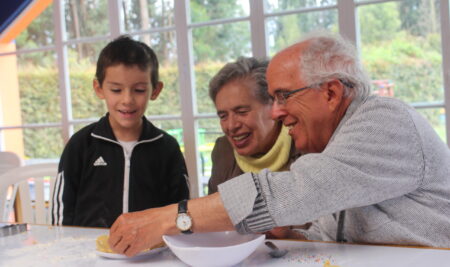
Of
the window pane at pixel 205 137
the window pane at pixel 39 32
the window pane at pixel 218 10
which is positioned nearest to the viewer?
the window pane at pixel 218 10

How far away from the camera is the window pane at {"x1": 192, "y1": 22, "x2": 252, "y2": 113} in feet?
10.1

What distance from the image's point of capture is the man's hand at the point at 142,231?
1.30 m

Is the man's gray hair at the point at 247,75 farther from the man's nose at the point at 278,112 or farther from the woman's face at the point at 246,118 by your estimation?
the man's nose at the point at 278,112

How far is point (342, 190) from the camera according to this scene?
3.98 feet

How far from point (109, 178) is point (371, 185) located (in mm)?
1372

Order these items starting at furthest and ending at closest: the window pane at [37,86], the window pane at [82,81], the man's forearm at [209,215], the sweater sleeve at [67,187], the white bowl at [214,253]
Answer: the window pane at [37,86] → the window pane at [82,81] → the sweater sleeve at [67,187] → the man's forearm at [209,215] → the white bowl at [214,253]

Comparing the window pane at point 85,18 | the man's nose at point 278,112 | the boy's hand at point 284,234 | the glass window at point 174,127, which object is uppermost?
the window pane at point 85,18

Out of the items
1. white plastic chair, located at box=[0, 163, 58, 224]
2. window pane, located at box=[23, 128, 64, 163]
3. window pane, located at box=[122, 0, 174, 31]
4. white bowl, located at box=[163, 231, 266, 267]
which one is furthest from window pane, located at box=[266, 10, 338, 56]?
window pane, located at box=[23, 128, 64, 163]

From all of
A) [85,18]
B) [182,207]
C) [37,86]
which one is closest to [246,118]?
[182,207]

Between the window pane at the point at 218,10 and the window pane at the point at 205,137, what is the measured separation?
0.59 m

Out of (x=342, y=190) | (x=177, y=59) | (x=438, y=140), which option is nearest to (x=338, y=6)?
(x=177, y=59)

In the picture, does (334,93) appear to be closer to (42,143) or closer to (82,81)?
(82,81)

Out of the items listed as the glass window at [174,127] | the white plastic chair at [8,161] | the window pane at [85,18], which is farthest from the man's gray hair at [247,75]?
the window pane at [85,18]

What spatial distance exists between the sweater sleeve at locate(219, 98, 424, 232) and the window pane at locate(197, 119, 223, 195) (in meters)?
1.85
